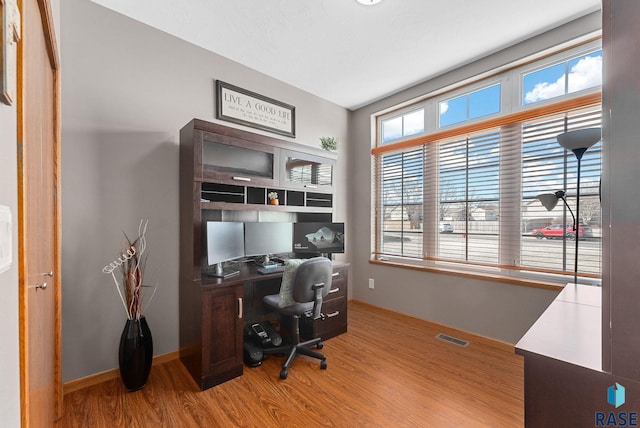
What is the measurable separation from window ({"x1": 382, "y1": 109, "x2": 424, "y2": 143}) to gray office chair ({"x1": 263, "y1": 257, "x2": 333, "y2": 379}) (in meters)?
2.23

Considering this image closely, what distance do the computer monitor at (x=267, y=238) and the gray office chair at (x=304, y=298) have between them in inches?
20.9

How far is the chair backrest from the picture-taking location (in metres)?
2.18

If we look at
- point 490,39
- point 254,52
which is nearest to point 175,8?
point 254,52

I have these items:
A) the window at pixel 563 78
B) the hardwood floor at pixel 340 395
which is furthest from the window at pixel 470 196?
the hardwood floor at pixel 340 395

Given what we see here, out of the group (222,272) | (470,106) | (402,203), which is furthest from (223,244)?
(470,106)

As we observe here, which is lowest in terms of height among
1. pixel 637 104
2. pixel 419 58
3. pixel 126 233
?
pixel 126 233

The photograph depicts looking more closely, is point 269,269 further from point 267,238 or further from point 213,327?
point 213,327

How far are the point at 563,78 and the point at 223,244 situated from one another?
3.33m

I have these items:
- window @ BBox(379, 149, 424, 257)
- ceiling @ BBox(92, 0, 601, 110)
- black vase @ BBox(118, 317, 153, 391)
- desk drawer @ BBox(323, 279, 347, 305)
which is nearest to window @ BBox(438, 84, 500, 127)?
ceiling @ BBox(92, 0, 601, 110)

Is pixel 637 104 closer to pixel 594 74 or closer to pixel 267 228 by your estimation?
pixel 594 74

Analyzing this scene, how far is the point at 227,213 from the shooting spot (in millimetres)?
2736

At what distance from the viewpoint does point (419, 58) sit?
109 inches

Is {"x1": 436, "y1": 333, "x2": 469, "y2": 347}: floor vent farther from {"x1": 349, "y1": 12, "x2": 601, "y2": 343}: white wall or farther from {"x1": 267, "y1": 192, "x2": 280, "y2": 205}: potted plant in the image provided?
{"x1": 267, "y1": 192, "x2": 280, "y2": 205}: potted plant

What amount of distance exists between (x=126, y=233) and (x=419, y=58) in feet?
10.3
